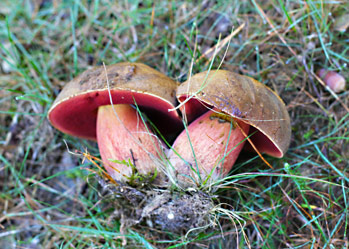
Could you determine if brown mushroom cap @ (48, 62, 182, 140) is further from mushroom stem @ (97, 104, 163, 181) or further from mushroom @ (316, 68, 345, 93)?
mushroom @ (316, 68, 345, 93)

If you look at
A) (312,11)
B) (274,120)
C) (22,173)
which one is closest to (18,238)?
(22,173)

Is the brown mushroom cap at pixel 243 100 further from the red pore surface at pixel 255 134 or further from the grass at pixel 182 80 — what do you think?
the grass at pixel 182 80

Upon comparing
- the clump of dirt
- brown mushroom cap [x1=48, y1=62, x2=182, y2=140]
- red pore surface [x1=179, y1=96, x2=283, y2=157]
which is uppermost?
brown mushroom cap [x1=48, y1=62, x2=182, y2=140]

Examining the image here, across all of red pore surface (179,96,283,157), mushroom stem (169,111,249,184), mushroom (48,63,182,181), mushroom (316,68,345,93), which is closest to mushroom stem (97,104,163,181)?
mushroom (48,63,182,181)

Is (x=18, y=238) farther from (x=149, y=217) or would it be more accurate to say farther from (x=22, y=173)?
(x=149, y=217)

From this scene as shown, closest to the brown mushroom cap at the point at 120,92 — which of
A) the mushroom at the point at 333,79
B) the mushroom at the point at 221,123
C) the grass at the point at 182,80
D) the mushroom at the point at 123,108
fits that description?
the mushroom at the point at 123,108
